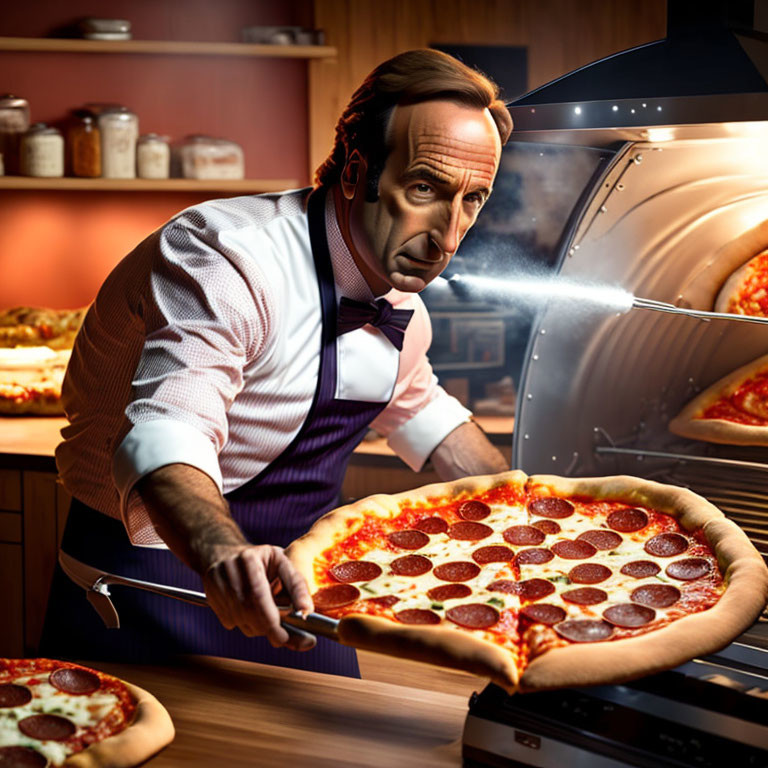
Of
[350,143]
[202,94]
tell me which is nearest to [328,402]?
[350,143]

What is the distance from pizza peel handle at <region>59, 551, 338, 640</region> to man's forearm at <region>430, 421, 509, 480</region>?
25.5 inches

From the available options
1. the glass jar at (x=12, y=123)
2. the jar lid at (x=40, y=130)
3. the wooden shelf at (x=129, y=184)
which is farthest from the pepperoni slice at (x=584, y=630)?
the glass jar at (x=12, y=123)

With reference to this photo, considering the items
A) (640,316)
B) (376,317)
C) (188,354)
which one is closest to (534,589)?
(376,317)

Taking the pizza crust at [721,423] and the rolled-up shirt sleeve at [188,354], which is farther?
the pizza crust at [721,423]

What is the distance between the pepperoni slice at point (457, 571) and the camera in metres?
1.62

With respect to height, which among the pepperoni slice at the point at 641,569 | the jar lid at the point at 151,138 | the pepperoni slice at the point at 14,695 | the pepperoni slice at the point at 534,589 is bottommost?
the pepperoni slice at the point at 14,695

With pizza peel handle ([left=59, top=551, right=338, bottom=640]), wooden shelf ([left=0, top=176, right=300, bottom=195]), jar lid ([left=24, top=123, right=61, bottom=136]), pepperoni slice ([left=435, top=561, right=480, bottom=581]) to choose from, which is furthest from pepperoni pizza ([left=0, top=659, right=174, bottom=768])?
jar lid ([left=24, top=123, right=61, bottom=136])

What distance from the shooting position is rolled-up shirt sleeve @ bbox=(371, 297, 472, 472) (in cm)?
199

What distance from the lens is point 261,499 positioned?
179 cm

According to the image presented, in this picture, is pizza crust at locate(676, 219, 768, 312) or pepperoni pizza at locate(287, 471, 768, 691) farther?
pizza crust at locate(676, 219, 768, 312)

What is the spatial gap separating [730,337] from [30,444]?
2.25 m

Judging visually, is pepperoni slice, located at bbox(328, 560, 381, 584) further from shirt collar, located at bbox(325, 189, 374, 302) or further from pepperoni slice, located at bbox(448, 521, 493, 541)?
shirt collar, located at bbox(325, 189, 374, 302)

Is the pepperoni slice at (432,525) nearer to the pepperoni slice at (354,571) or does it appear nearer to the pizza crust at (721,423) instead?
the pepperoni slice at (354,571)

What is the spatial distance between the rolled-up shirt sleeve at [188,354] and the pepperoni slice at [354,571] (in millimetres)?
280
